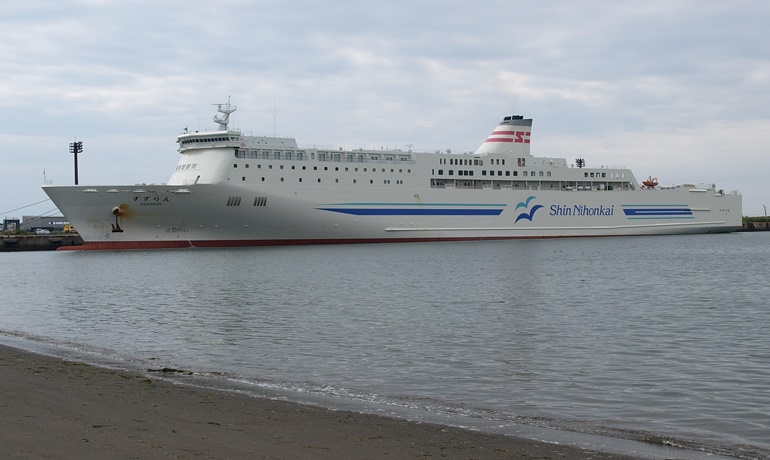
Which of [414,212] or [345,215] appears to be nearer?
[345,215]

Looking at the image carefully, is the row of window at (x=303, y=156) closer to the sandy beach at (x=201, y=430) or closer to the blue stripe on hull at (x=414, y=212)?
the blue stripe on hull at (x=414, y=212)

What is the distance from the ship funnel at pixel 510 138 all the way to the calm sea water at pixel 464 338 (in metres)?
25.6

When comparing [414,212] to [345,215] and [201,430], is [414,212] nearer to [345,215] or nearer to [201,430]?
[345,215]

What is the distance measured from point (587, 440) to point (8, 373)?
247 inches

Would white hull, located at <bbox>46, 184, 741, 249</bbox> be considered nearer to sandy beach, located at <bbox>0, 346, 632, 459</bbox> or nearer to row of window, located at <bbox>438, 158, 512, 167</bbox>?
row of window, located at <bbox>438, 158, 512, 167</bbox>

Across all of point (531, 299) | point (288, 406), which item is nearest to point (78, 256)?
point (531, 299)

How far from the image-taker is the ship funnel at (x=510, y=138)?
173ft

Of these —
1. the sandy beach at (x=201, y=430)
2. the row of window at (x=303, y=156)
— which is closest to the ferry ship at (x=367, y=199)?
the row of window at (x=303, y=156)

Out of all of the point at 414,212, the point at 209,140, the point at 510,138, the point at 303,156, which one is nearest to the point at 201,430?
the point at 303,156

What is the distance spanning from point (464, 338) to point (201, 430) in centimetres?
707

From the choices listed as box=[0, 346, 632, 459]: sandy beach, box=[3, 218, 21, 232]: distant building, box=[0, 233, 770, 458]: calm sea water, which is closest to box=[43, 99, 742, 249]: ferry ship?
box=[0, 233, 770, 458]: calm sea water

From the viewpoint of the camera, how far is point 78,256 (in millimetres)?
39156

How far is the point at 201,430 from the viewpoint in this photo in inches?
237

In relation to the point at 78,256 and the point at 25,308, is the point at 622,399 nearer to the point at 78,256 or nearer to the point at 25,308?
the point at 25,308
